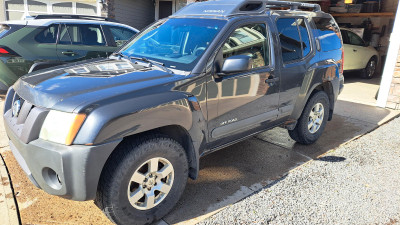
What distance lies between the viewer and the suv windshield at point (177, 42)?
307 centimetres

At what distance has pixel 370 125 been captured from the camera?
5.71 m

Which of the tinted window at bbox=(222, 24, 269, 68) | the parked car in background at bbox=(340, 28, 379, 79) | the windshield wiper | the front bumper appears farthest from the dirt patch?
the parked car in background at bbox=(340, 28, 379, 79)

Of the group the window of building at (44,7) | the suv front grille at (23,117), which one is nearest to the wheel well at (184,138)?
the suv front grille at (23,117)

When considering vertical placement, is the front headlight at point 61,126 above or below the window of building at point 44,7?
below

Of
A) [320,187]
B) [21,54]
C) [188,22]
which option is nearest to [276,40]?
[188,22]

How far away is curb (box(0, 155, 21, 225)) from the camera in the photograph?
2.66m

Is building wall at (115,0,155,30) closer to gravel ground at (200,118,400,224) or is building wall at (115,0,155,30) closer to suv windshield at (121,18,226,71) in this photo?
suv windshield at (121,18,226,71)

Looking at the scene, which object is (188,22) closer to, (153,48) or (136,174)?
(153,48)

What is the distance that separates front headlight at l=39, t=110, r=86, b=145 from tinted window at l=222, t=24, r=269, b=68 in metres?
1.60

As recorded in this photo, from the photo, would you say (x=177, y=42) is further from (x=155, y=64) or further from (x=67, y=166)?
(x=67, y=166)

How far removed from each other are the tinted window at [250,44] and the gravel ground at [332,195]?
1.41 m

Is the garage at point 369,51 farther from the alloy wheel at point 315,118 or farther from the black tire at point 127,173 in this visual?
the black tire at point 127,173

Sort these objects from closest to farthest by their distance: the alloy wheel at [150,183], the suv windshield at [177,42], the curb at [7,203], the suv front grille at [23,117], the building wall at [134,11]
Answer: the suv front grille at [23,117] < the alloy wheel at [150,183] < the curb at [7,203] < the suv windshield at [177,42] < the building wall at [134,11]

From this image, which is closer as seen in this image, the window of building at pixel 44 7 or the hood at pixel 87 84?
the hood at pixel 87 84
